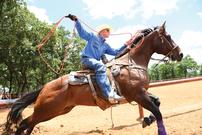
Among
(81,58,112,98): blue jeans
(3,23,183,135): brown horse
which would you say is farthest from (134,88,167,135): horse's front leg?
(81,58,112,98): blue jeans

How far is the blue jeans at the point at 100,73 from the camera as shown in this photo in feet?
25.8

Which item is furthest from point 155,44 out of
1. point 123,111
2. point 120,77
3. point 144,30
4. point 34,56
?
point 34,56

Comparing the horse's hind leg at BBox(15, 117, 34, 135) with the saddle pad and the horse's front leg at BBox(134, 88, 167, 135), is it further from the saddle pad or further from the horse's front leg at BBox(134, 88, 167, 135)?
the horse's front leg at BBox(134, 88, 167, 135)

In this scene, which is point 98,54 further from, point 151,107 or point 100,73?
point 151,107

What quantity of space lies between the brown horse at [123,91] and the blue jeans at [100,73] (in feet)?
0.96

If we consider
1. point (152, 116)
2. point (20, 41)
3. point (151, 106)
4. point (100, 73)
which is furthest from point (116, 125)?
point (20, 41)

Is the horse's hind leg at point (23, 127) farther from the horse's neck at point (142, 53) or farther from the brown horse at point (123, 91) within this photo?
the horse's neck at point (142, 53)

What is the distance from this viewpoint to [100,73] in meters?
Answer: 8.02

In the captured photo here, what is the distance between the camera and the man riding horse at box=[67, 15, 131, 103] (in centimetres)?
781

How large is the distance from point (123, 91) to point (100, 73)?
2.18 ft

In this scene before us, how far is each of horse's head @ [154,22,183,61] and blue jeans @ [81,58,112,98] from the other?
4.85ft

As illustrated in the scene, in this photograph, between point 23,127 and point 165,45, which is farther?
point 165,45

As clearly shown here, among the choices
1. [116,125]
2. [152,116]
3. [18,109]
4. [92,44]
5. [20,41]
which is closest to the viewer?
[152,116]

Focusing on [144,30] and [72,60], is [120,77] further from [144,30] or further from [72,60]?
[72,60]
